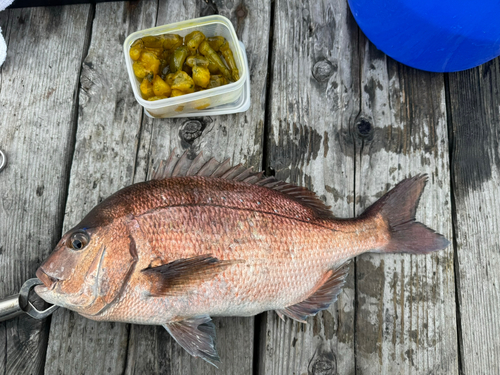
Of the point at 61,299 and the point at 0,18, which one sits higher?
the point at 0,18

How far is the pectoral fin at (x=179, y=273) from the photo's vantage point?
3.71ft

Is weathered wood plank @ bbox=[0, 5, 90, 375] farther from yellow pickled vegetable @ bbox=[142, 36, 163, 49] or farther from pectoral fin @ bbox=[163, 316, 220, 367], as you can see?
pectoral fin @ bbox=[163, 316, 220, 367]

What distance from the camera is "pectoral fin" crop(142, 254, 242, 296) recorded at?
1.13 metres

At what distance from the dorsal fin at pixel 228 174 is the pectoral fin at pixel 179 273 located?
304 mm

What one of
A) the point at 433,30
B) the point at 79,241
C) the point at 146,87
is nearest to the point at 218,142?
the point at 146,87

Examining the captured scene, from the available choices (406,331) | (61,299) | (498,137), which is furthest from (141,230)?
(498,137)

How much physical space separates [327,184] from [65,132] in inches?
44.6

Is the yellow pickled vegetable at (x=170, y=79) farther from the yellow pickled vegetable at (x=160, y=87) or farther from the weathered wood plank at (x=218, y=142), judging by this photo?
the weathered wood plank at (x=218, y=142)

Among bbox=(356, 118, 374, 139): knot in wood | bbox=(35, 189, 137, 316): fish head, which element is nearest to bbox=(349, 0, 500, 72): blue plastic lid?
bbox=(356, 118, 374, 139): knot in wood

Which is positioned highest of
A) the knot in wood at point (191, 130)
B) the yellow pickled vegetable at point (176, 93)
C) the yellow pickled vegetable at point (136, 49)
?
the yellow pickled vegetable at point (136, 49)

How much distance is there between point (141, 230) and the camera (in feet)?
3.79

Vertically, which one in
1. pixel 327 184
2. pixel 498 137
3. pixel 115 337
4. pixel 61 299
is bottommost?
pixel 115 337

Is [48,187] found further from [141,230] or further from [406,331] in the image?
[406,331]

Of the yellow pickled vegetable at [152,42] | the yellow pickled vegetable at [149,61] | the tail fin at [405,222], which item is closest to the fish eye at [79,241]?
the yellow pickled vegetable at [149,61]
